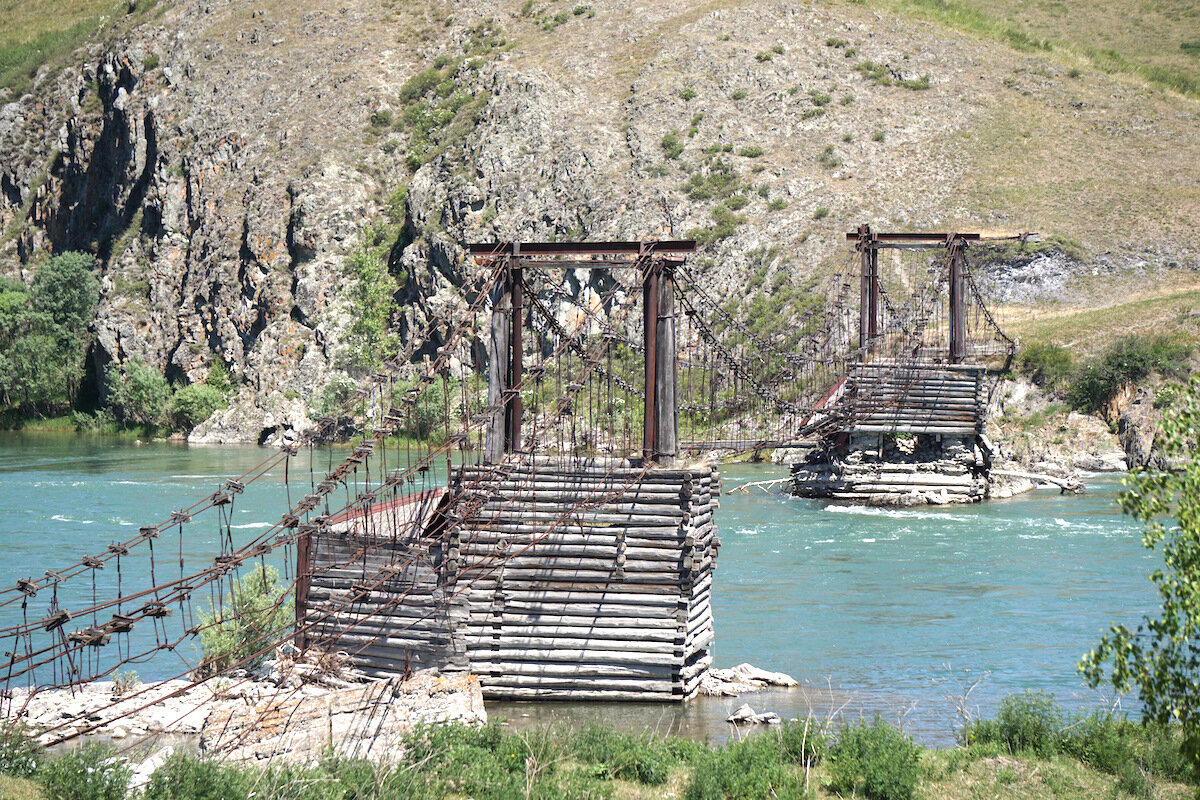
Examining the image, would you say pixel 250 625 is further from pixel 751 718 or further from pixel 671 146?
pixel 671 146

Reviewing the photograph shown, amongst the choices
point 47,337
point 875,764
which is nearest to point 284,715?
point 875,764

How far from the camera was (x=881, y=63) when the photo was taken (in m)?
77.2

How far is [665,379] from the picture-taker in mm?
17219

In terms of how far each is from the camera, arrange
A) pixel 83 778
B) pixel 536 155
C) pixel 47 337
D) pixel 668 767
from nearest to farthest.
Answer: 1. pixel 83 778
2. pixel 668 767
3. pixel 536 155
4. pixel 47 337

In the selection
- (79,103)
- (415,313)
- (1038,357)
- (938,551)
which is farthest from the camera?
(79,103)

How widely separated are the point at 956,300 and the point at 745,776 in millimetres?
31522

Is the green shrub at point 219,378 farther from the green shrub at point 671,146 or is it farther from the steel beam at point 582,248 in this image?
the steel beam at point 582,248

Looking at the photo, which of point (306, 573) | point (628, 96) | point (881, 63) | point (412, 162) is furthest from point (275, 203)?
point (306, 573)

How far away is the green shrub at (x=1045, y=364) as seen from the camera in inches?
1786

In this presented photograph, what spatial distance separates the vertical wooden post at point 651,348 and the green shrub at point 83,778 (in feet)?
27.2

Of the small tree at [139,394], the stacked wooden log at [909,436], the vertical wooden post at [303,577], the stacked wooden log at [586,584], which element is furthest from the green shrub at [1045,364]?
the small tree at [139,394]

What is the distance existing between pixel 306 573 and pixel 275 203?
62.0 metres

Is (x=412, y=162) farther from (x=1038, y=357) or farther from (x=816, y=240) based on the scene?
(x=1038, y=357)

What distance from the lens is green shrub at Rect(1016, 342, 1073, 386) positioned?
45.4 m
